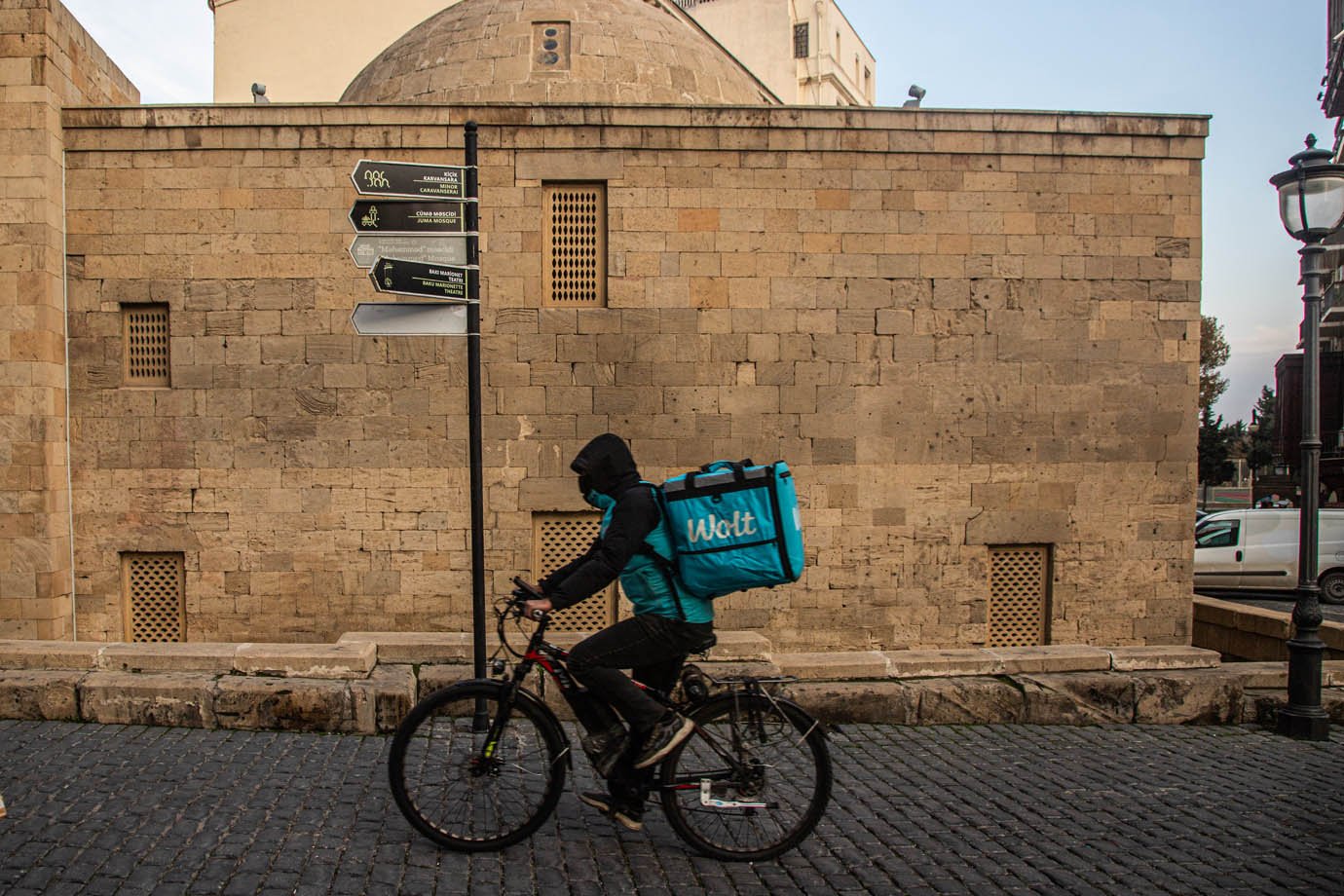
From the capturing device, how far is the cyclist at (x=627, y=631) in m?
4.36

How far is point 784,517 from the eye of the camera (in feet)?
14.2

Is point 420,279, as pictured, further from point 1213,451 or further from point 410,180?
point 1213,451

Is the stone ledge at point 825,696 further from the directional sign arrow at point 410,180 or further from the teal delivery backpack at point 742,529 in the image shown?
the directional sign arrow at point 410,180

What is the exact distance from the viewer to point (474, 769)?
4410 mm

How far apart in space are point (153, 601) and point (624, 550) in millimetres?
7959

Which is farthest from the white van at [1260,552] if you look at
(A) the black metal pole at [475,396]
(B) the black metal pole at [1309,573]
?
(A) the black metal pole at [475,396]

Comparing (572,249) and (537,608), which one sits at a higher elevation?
(572,249)

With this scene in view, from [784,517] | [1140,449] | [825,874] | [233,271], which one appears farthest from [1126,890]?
[233,271]

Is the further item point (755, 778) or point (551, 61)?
point (551, 61)

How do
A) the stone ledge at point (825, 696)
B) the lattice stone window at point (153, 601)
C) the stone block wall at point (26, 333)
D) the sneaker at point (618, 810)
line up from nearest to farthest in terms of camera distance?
1. the sneaker at point (618, 810)
2. the stone ledge at point (825, 696)
3. the stone block wall at point (26, 333)
4. the lattice stone window at point (153, 601)

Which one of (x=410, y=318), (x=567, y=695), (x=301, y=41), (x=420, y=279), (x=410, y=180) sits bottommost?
(x=567, y=695)

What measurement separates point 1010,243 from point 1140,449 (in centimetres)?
264

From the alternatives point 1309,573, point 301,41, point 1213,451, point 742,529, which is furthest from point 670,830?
point 1213,451

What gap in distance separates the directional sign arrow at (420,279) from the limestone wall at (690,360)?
4.43 m
